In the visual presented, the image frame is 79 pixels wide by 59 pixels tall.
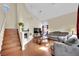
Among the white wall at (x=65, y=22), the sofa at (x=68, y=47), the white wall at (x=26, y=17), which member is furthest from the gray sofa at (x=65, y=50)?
the white wall at (x=26, y=17)

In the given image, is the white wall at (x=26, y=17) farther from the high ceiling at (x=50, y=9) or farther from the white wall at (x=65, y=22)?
the white wall at (x=65, y=22)

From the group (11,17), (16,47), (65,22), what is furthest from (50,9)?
(16,47)

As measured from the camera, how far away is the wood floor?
82.7 inches

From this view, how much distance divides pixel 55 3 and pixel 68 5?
210 millimetres

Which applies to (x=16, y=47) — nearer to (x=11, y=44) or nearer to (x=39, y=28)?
(x=11, y=44)

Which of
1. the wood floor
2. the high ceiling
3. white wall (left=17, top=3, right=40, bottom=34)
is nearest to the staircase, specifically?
the wood floor

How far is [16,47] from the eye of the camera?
6.95 feet

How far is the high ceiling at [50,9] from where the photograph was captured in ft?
6.88

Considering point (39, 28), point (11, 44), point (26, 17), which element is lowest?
point (11, 44)

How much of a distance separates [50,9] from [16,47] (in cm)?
82

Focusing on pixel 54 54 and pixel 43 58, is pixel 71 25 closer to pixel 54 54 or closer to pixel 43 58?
pixel 54 54

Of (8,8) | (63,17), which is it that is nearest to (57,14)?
(63,17)

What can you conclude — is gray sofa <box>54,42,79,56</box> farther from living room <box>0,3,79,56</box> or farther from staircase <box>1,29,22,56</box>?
staircase <box>1,29,22,56</box>

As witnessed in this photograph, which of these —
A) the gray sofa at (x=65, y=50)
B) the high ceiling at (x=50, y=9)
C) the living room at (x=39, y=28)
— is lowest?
the gray sofa at (x=65, y=50)
